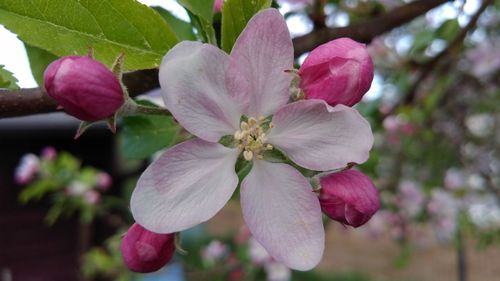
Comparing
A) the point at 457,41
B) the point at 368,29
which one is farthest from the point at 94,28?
the point at 457,41

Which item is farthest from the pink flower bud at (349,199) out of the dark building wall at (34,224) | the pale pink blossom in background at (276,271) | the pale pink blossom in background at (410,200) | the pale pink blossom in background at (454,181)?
the dark building wall at (34,224)

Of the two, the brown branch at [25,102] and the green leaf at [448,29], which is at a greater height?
the brown branch at [25,102]

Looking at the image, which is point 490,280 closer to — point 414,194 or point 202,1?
point 414,194

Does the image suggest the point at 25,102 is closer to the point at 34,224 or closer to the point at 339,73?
the point at 339,73

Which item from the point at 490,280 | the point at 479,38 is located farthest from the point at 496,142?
the point at 490,280

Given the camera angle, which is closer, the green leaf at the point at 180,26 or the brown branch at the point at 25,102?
the brown branch at the point at 25,102

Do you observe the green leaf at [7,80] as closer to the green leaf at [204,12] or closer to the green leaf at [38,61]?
the green leaf at [38,61]
